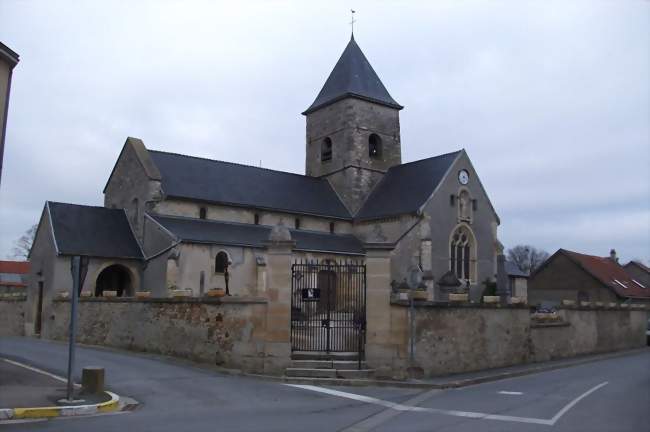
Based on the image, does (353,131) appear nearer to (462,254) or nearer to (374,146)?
(374,146)

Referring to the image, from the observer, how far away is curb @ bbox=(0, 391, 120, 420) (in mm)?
8969

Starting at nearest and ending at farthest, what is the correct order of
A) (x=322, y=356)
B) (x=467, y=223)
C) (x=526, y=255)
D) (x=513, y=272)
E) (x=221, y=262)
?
(x=322, y=356), (x=221, y=262), (x=467, y=223), (x=513, y=272), (x=526, y=255)

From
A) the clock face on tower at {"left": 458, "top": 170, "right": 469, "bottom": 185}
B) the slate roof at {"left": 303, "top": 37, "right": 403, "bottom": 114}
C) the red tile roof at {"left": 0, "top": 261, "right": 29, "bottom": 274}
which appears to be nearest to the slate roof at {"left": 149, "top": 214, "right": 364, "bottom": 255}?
the clock face on tower at {"left": 458, "top": 170, "right": 469, "bottom": 185}

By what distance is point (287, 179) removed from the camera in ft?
123

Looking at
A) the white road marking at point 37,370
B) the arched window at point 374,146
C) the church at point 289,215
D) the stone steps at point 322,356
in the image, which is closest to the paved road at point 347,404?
the white road marking at point 37,370

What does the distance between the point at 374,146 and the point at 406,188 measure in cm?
629

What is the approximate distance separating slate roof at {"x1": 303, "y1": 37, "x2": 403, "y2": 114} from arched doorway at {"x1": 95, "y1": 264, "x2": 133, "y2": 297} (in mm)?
18536

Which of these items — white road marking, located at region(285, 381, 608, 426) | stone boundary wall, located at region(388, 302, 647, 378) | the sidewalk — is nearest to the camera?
the sidewalk

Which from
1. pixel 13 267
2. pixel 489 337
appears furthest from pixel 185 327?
pixel 13 267

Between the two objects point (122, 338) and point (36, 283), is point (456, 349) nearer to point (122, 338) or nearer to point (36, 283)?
point (122, 338)

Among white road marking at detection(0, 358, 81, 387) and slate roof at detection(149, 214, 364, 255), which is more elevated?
slate roof at detection(149, 214, 364, 255)

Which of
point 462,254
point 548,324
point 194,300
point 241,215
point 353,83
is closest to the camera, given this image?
point 194,300

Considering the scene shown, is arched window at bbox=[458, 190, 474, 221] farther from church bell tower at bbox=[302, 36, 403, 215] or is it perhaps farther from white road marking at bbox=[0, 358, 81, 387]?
white road marking at bbox=[0, 358, 81, 387]

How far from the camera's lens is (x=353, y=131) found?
39500mm
